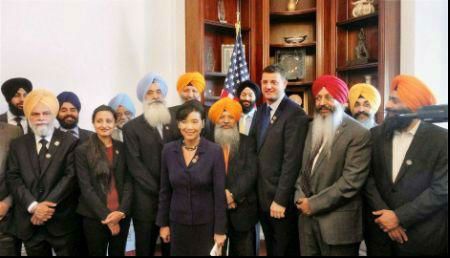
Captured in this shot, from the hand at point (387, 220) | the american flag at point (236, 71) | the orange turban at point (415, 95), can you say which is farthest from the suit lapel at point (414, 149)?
the american flag at point (236, 71)

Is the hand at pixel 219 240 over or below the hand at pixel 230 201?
below

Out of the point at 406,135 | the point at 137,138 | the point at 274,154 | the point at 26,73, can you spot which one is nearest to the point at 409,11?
the point at 406,135

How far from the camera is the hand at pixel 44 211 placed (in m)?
2.76

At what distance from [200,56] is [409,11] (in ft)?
7.11

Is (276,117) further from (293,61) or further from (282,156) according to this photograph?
(293,61)

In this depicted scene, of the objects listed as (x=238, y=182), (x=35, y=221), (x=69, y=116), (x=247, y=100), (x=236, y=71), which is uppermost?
(x=236, y=71)

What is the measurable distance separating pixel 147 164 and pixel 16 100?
4.47 feet

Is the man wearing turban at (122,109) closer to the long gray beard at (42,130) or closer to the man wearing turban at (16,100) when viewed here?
the man wearing turban at (16,100)

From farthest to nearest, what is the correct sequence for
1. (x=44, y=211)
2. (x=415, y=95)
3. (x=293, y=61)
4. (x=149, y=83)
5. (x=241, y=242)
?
(x=293, y=61), (x=149, y=83), (x=241, y=242), (x=44, y=211), (x=415, y=95)

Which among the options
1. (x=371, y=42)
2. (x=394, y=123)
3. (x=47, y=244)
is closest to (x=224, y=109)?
(x=394, y=123)

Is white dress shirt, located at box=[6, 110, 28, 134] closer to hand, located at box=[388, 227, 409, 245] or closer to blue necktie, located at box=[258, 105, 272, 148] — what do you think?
blue necktie, located at box=[258, 105, 272, 148]

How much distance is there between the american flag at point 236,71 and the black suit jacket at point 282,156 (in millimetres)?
1775

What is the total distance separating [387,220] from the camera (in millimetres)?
2482

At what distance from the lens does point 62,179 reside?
2.86 meters
